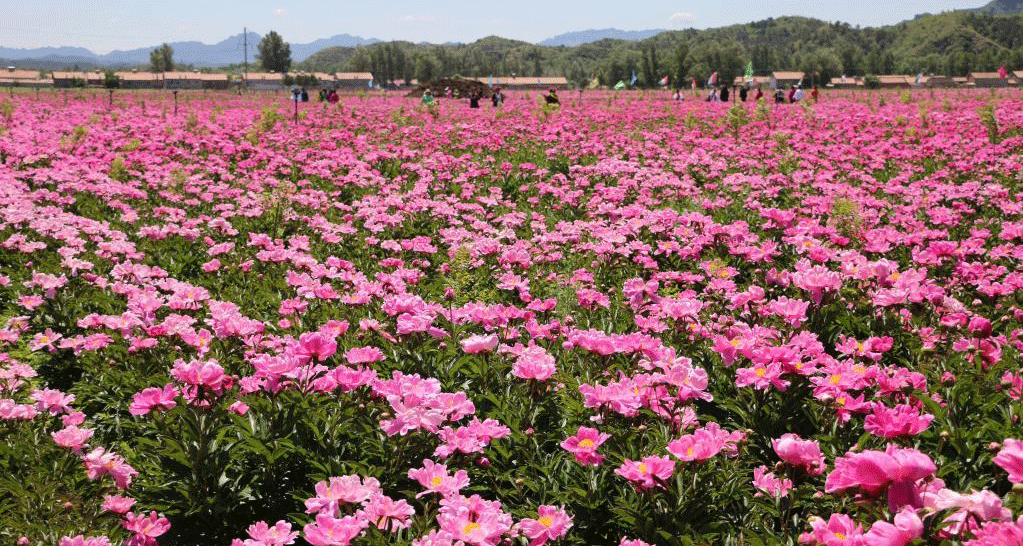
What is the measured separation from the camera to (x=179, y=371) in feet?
8.09

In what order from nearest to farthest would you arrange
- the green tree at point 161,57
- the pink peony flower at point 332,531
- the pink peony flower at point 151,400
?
1. the pink peony flower at point 332,531
2. the pink peony flower at point 151,400
3. the green tree at point 161,57

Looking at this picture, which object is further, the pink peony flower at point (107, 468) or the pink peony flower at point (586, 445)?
the pink peony flower at point (107, 468)

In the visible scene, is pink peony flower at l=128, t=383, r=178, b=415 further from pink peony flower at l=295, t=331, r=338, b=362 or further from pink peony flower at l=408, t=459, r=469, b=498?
pink peony flower at l=408, t=459, r=469, b=498

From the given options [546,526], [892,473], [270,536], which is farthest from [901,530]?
[270,536]

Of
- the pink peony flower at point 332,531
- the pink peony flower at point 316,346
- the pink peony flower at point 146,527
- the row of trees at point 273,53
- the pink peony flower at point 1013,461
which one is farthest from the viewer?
the row of trees at point 273,53

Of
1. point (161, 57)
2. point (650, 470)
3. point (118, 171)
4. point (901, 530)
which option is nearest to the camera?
point (901, 530)

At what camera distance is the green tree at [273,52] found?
12959 cm

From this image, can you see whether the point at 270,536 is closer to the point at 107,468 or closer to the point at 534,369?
the point at 107,468

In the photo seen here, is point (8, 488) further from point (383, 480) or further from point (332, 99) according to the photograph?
point (332, 99)

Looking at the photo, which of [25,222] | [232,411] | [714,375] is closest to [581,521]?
[714,375]

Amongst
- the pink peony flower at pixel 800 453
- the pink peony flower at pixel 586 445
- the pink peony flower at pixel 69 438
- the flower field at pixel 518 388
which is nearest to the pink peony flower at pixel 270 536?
the flower field at pixel 518 388

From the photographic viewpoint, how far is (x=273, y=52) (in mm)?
132000

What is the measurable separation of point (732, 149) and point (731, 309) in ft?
28.9

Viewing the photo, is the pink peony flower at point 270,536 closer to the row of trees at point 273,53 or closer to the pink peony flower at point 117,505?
the pink peony flower at point 117,505
